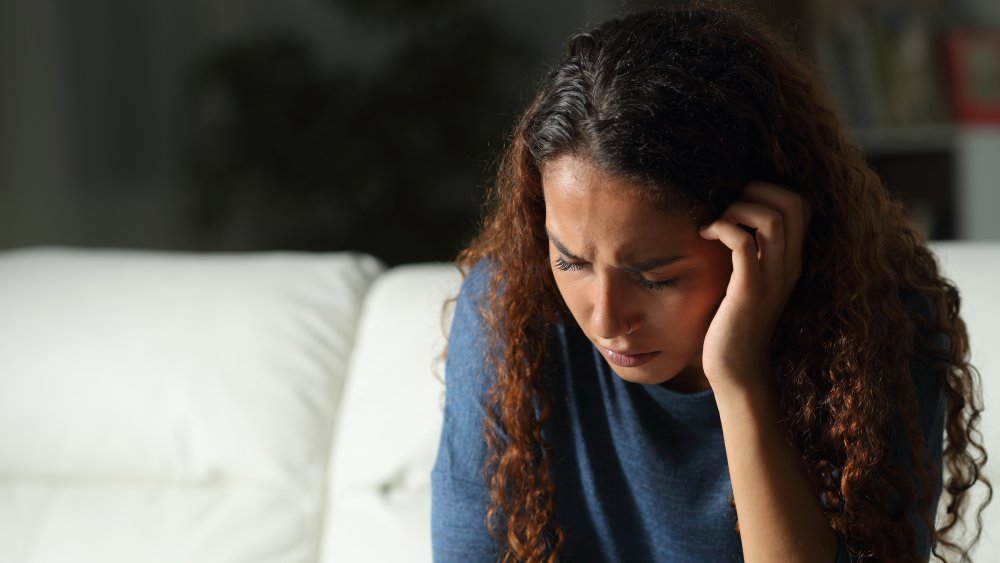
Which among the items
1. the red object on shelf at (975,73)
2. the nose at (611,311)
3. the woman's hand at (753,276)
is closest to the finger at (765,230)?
the woman's hand at (753,276)

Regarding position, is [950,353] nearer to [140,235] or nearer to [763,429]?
[763,429]

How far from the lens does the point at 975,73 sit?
2.86 metres

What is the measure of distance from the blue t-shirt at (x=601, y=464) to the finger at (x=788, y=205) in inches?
8.5

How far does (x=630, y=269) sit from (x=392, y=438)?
2.00 ft

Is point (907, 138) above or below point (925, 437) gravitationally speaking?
above

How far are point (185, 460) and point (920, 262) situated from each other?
102 centimetres

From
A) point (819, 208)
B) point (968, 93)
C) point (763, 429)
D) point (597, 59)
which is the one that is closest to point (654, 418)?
point (763, 429)

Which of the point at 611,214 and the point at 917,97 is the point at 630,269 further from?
the point at 917,97

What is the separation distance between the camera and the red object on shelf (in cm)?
286

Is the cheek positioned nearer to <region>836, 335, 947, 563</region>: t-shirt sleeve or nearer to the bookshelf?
<region>836, 335, 947, 563</region>: t-shirt sleeve

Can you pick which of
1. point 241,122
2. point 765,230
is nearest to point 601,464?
point 765,230

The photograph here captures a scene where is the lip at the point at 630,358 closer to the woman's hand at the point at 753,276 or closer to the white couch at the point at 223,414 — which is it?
the woman's hand at the point at 753,276

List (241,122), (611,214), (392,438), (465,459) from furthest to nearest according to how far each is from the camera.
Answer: (241,122) → (392,438) → (465,459) → (611,214)

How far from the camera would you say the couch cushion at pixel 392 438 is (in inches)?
56.8
